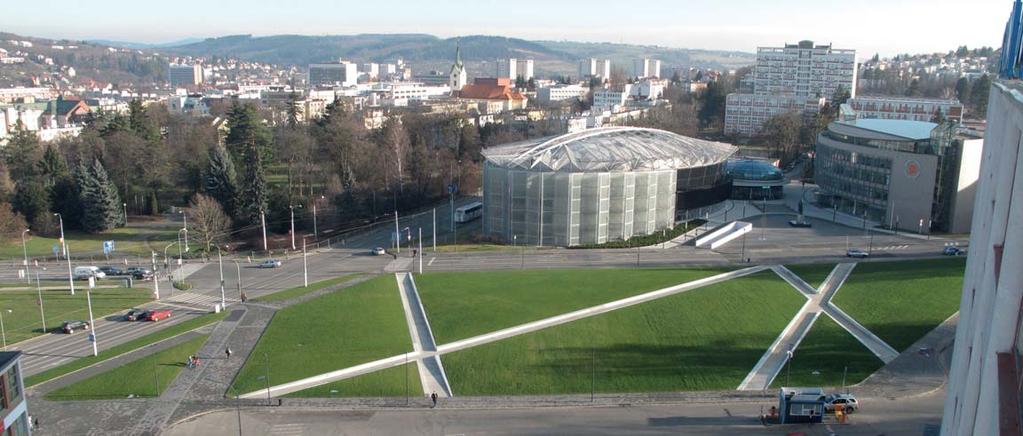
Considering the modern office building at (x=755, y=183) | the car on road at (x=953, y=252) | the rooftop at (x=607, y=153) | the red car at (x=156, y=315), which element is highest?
the rooftop at (x=607, y=153)

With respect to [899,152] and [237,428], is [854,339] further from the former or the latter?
[899,152]

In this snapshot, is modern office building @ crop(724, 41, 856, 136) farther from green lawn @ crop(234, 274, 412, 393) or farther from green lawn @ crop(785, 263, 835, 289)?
green lawn @ crop(234, 274, 412, 393)

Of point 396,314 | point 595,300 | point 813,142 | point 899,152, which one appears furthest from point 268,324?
point 813,142

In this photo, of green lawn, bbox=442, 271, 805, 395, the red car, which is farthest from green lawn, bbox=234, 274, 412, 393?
the red car

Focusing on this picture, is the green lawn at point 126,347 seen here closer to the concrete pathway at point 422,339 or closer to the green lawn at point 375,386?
the concrete pathway at point 422,339

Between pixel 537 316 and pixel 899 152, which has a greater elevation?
pixel 899 152

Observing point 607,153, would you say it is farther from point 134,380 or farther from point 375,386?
point 134,380

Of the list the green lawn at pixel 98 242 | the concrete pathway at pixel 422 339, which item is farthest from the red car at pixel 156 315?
the green lawn at pixel 98 242
